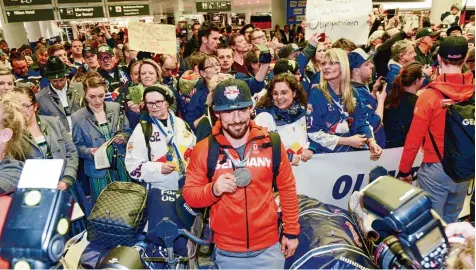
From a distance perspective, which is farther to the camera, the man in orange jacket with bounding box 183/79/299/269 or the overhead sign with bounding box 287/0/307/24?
the overhead sign with bounding box 287/0/307/24

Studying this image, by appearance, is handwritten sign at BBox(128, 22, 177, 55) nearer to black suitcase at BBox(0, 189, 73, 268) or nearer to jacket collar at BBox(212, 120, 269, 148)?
jacket collar at BBox(212, 120, 269, 148)

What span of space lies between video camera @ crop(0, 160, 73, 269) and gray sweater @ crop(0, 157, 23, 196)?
105 centimetres

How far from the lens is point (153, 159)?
3215 mm

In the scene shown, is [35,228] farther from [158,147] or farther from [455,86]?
[455,86]

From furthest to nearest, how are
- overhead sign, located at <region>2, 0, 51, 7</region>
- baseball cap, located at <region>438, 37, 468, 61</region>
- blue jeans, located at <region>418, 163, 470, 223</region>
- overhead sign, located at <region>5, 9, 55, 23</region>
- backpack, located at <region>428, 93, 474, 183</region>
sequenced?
1. overhead sign, located at <region>5, 9, 55, 23</region>
2. overhead sign, located at <region>2, 0, 51, 7</region>
3. blue jeans, located at <region>418, 163, 470, 223</region>
4. baseball cap, located at <region>438, 37, 468, 61</region>
5. backpack, located at <region>428, 93, 474, 183</region>

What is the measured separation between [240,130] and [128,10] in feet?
37.0

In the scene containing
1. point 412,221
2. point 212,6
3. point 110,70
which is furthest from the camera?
point 212,6

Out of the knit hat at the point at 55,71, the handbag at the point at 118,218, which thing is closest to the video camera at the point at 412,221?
the handbag at the point at 118,218

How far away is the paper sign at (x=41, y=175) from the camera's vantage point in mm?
1207

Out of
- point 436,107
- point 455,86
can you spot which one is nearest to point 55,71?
point 436,107

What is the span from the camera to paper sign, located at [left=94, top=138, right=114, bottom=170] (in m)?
3.67

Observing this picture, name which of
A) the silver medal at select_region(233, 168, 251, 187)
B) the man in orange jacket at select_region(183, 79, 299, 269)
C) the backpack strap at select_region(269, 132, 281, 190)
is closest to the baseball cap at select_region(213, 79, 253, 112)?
the man in orange jacket at select_region(183, 79, 299, 269)

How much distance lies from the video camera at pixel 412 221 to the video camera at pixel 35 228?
1115mm

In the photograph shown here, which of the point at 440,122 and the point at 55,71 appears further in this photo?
the point at 55,71
